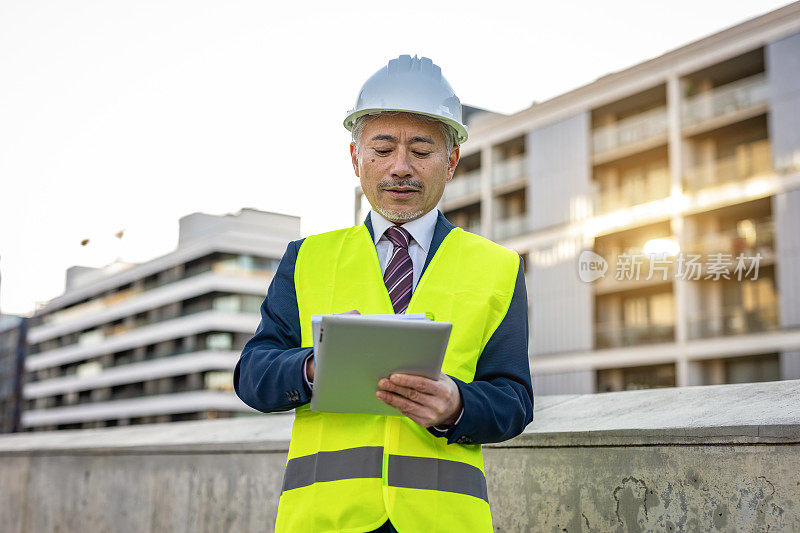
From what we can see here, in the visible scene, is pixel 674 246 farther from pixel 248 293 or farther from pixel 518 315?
pixel 248 293

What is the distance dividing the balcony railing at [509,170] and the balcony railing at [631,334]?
782 centimetres

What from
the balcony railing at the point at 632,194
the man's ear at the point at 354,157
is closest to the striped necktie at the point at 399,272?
the man's ear at the point at 354,157

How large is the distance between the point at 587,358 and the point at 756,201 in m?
8.41

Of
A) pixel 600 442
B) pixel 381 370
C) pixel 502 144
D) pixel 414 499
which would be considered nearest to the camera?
pixel 381 370

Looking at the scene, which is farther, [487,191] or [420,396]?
[487,191]

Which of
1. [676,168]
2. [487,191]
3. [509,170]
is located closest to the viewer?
[676,168]

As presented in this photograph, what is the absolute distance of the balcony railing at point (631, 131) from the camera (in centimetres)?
3106

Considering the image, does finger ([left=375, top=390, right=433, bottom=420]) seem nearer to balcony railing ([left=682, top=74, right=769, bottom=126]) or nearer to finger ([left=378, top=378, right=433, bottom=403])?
finger ([left=378, top=378, right=433, bottom=403])

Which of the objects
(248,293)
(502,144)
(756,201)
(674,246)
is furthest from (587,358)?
(248,293)

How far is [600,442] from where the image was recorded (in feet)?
10.1

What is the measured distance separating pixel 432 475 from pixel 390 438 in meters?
0.13

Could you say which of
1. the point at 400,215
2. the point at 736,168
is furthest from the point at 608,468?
the point at 736,168

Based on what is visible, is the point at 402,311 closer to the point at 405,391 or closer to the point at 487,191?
the point at 405,391

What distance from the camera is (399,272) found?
88.9 inches
